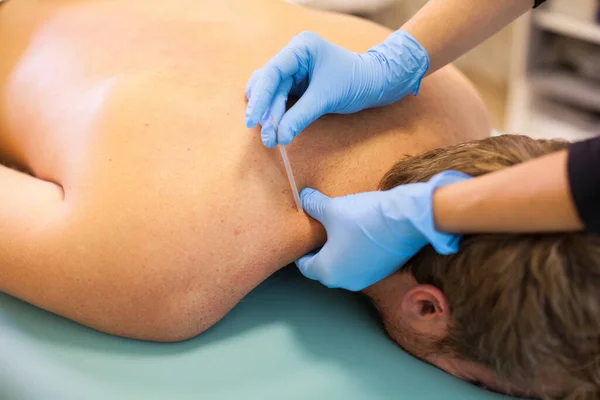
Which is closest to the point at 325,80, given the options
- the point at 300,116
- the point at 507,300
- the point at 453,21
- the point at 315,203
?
the point at 300,116

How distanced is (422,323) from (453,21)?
555mm

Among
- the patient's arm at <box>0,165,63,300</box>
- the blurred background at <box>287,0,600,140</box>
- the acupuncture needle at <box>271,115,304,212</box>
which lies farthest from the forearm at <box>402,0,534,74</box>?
the blurred background at <box>287,0,600,140</box>

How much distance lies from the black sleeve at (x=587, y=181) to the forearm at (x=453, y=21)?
1.59ft

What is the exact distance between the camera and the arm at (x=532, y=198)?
0.73 m

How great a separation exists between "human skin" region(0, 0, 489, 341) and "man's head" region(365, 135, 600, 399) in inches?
6.0

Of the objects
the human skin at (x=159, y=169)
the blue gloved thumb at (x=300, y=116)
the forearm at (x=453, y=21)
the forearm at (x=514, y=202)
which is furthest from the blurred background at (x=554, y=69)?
the forearm at (x=514, y=202)

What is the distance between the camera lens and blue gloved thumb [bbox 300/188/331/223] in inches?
39.3

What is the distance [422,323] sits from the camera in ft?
3.32

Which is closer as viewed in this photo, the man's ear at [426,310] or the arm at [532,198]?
the arm at [532,198]

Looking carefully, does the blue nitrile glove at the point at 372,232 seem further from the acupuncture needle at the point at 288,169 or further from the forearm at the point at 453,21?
the forearm at the point at 453,21

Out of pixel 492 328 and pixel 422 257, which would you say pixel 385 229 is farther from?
pixel 492 328

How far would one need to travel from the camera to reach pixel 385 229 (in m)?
0.91

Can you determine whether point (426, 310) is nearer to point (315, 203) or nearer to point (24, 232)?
point (315, 203)

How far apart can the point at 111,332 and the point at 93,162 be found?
27 cm
